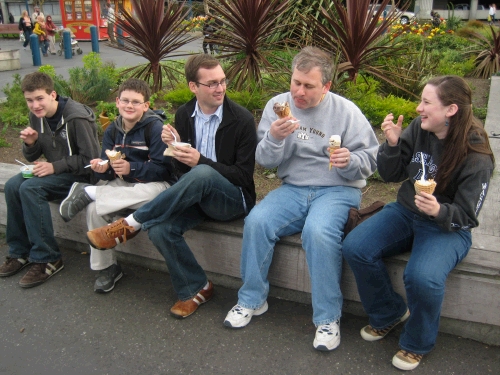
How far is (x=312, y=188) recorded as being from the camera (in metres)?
3.15

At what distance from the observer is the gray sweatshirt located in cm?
304

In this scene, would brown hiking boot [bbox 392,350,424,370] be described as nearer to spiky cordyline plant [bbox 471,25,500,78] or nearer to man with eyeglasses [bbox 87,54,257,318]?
man with eyeglasses [bbox 87,54,257,318]

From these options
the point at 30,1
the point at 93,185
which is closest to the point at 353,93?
the point at 93,185

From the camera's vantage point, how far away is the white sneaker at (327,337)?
2732 millimetres

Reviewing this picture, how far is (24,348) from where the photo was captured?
114 inches

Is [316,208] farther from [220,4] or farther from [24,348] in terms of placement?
[220,4]

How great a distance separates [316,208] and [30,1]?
44657mm

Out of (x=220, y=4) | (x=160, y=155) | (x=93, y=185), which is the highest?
(x=220, y=4)

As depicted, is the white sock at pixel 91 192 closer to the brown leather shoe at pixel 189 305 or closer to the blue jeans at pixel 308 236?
the brown leather shoe at pixel 189 305

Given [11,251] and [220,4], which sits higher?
[220,4]

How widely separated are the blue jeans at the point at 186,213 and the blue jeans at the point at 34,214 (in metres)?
0.89

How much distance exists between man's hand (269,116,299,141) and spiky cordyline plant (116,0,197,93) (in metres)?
4.15

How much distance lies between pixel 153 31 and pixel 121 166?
3693mm

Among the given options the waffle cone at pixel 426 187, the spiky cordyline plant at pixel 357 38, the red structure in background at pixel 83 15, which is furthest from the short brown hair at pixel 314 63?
the red structure in background at pixel 83 15
